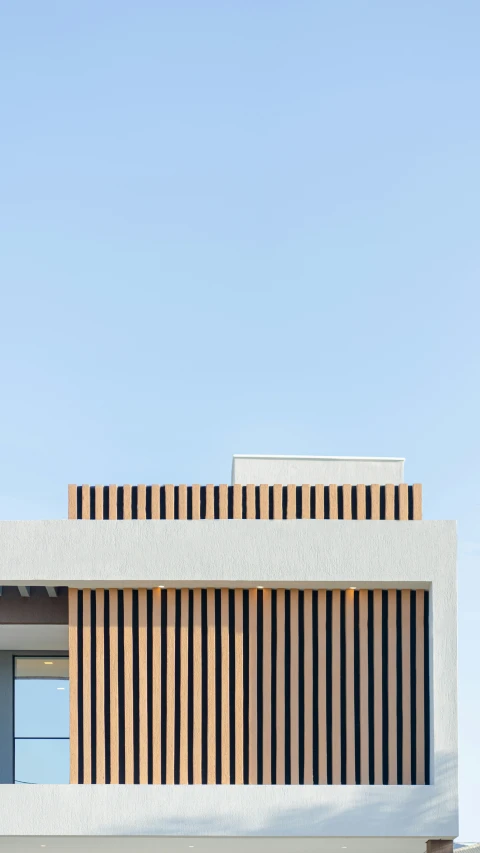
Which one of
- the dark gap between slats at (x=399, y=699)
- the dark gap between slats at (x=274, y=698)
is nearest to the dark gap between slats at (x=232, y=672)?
the dark gap between slats at (x=274, y=698)

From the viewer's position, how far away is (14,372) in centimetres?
2898

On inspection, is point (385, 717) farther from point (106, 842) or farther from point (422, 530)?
point (106, 842)

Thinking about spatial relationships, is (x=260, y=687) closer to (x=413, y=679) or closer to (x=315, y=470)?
(x=413, y=679)

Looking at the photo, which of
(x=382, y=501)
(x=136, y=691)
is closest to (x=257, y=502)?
(x=382, y=501)

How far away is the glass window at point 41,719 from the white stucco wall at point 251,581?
2.95 metres

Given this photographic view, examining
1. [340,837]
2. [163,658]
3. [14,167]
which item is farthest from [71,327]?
[340,837]

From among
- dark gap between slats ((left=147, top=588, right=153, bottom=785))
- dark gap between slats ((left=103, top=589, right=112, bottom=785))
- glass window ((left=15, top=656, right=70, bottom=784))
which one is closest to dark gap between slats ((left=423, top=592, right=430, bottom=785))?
dark gap between slats ((left=147, top=588, right=153, bottom=785))

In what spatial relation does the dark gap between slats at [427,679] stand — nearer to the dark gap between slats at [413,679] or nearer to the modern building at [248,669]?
the modern building at [248,669]

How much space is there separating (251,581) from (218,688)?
1735mm

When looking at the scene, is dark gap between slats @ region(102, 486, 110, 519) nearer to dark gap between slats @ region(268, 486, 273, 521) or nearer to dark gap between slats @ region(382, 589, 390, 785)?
dark gap between slats @ region(268, 486, 273, 521)

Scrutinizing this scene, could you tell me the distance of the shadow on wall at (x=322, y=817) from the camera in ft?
49.0

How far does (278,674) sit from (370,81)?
15765 millimetres

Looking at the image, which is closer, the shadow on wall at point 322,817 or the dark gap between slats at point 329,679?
the shadow on wall at point 322,817

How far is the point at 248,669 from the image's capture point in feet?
51.7
